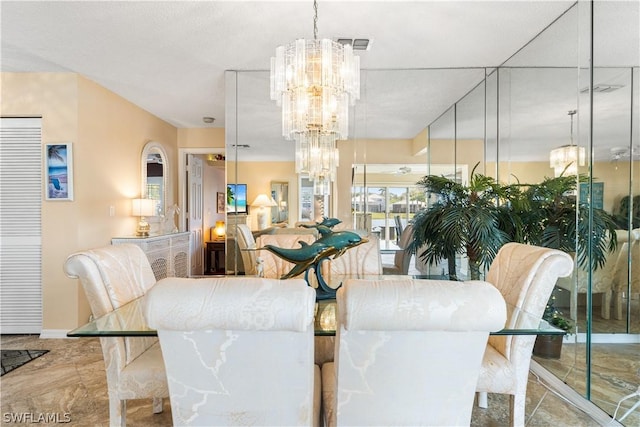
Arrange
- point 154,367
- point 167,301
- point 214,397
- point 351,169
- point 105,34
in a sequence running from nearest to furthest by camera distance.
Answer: point 167,301 → point 214,397 → point 154,367 → point 105,34 → point 351,169

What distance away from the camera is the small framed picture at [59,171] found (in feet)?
10.8

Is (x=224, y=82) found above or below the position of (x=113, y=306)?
above

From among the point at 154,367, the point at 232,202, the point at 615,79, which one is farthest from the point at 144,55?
the point at 615,79

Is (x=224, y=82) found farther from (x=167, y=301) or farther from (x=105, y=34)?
(x=167, y=301)

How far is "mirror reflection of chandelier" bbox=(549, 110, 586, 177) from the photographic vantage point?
2225 mm

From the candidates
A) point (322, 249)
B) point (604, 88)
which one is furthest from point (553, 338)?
point (322, 249)

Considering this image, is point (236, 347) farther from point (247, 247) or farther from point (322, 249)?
point (247, 247)

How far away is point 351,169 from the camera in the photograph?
3.53 metres

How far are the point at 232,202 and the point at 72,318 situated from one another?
6.24 ft

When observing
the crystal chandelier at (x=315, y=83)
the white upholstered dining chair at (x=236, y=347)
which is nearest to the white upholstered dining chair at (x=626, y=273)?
the crystal chandelier at (x=315, y=83)

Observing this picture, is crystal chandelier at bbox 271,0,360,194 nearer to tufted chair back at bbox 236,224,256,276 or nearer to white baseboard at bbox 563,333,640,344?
tufted chair back at bbox 236,224,256,276

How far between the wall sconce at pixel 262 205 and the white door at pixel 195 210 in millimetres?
2487

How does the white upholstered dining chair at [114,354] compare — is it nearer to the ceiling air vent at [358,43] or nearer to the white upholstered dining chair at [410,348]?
the white upholstered dining chair at [410,348]

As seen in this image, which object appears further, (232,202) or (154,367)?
(232,202)
